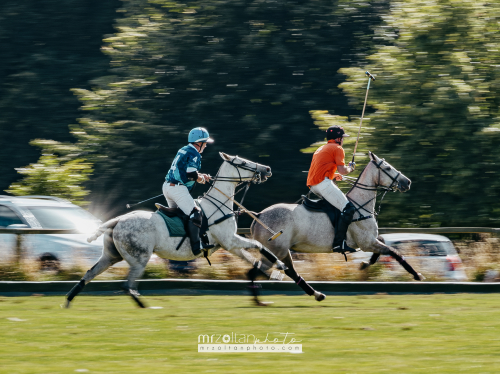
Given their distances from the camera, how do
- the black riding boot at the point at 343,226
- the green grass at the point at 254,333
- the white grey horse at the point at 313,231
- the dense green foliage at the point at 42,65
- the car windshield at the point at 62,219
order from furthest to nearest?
the dense green foliage at the point at 42,65
the car windshield at the point at 62,219
the black riding boot at the point at 343,226
the white grey horse at the point at 313,231
the green grass at the point at 254,333

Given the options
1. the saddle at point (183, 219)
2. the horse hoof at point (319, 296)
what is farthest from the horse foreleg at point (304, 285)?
the saddle at point (183, 219)

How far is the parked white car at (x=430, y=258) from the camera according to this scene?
1488 centimetres

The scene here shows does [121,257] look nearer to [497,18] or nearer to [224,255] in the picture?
[224,255]

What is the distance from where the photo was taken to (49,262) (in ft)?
49.9

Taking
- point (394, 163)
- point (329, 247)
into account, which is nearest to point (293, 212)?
point (329, 247)

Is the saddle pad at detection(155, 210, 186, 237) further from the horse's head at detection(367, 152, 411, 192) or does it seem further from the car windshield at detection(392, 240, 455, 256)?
the car windshield at detection(392, 240, 455, 256)

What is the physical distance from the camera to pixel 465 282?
14477 mm

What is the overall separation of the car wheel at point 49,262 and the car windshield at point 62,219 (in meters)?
2.36

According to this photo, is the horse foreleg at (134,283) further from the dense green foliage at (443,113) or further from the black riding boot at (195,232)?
the dense green foliage at (443,113)

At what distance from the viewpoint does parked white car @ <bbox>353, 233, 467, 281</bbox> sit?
1488cm

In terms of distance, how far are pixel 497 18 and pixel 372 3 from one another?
6.32 metres

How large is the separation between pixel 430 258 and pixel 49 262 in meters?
6.89

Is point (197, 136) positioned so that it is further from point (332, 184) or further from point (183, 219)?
point (332, 184)

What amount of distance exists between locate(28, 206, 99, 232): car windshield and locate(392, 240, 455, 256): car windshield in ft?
22.1
